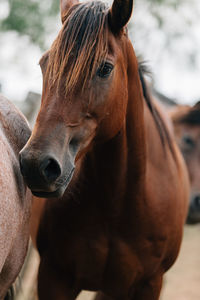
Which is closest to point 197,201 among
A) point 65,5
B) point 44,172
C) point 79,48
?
point 65,5

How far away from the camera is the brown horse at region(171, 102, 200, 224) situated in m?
4.35

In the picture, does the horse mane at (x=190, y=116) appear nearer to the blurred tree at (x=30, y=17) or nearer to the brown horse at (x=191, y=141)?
the brown horse at (x=191, y=141)

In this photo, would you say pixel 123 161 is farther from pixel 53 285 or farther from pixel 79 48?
pixel 53 285

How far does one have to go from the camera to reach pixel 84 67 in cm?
185

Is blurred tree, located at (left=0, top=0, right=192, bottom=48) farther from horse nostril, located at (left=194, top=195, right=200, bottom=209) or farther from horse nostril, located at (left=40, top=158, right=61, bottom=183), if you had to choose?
horse nostril, located at (left=40, top=158, right=61, bottom=183)

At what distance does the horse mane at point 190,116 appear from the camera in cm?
486

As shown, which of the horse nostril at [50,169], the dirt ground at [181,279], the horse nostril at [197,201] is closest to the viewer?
the horse nostril at [50,169]

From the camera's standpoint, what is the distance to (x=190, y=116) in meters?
4.90

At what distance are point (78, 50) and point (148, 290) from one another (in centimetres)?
153

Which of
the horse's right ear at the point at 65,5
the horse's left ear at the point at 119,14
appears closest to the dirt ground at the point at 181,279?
the horse's right ear at the point at 65,5

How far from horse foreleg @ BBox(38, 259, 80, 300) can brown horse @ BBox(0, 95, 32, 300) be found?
0.56m

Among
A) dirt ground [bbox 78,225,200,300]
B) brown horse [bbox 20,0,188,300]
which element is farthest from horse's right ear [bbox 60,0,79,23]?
dirt ground [bbox 78,225,200,300]

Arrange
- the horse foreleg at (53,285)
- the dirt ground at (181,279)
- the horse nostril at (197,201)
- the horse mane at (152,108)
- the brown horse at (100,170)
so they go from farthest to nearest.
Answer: the horse nostril at (197,201)
the dirt ground at (181,279)
the horse mane at (152,108)
the horse foreleg at (53,285)
the brown horse at (100,170)

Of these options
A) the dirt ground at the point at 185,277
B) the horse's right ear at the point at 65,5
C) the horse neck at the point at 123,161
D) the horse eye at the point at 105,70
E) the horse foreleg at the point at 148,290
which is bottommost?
the dirt ground at the point at 185,277
